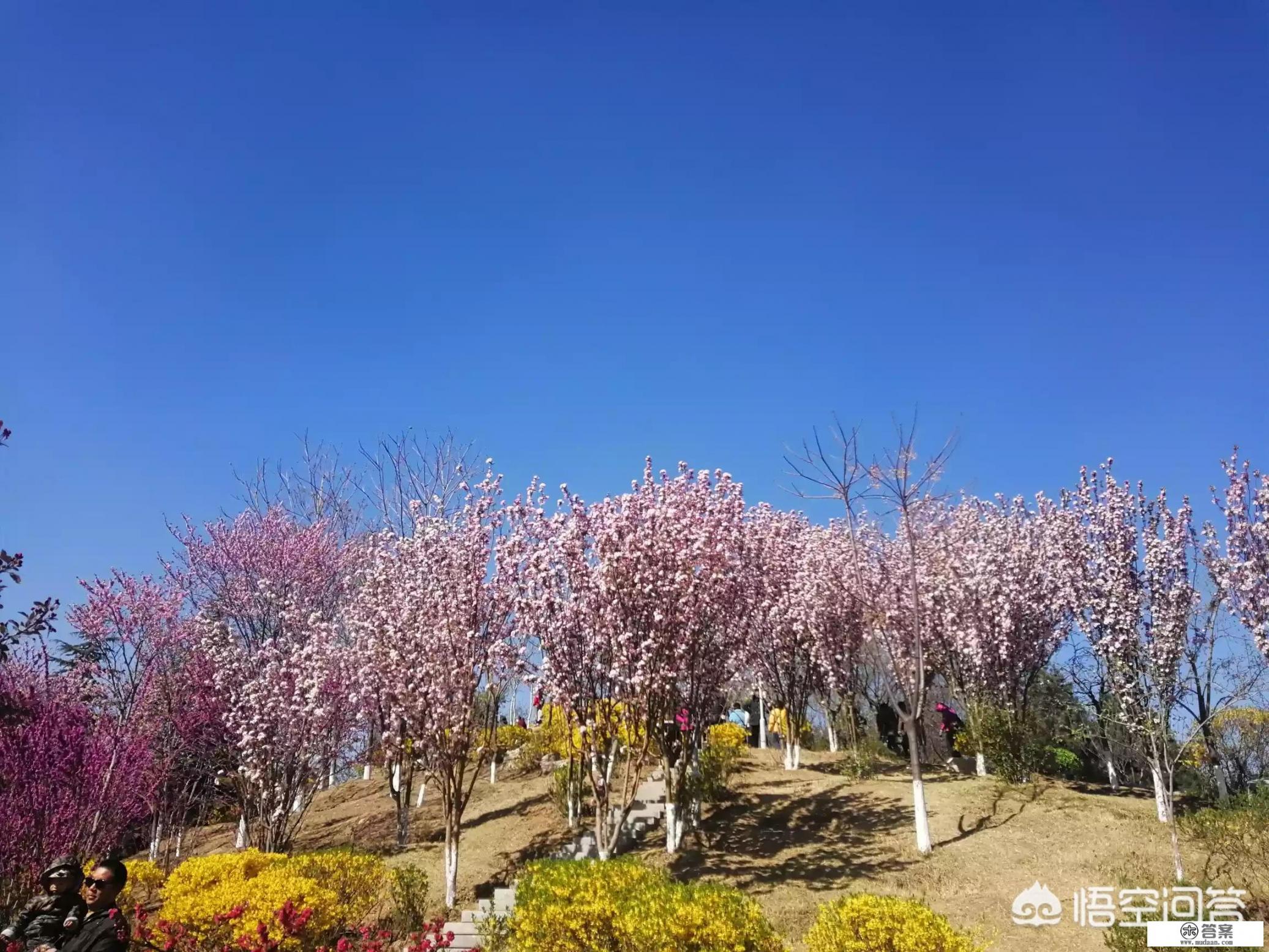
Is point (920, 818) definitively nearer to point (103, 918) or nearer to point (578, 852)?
point (578, 852)

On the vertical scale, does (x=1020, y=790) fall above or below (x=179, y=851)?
above

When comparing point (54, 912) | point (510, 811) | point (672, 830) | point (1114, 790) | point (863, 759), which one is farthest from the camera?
point (1114, 790)

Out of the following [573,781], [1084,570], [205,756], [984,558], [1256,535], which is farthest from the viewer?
[984,558]

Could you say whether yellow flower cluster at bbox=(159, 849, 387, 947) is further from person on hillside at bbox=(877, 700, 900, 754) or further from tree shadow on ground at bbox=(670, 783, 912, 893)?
person on hillside at bbox=(877, 700, 900, 754)

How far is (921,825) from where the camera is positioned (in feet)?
43.2

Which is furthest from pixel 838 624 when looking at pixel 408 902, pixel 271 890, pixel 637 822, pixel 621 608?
pixel 271 890

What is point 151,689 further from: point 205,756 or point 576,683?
point 576,683

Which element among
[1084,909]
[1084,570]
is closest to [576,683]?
[1084,909]

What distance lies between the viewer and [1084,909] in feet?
35.1

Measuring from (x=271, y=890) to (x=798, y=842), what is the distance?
893 centimetres

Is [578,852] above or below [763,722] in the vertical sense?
below

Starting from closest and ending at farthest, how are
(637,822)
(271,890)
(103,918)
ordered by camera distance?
(103,918), (271,890), (637,822)

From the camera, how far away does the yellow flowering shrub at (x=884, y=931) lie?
267 inches

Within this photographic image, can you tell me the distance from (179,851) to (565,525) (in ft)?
46.6
